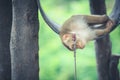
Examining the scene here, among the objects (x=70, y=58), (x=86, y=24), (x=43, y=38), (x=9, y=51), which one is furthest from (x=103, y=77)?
(x=43, y=38)

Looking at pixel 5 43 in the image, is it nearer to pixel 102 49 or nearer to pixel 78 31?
pixel 78 31

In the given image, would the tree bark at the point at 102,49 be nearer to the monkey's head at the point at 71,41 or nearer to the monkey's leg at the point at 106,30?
the monkey's leg at the point at 106,30

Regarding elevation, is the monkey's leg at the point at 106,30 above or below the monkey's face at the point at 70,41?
above

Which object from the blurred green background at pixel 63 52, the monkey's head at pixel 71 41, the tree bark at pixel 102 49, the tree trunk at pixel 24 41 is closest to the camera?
the monkey's head at pixel 71 41

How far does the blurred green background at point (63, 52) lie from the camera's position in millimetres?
5109

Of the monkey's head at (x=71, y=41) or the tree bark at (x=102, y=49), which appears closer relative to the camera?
the monkey's head at (x=71, y=41)

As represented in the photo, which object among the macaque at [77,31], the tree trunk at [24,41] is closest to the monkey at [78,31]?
the macaque at [77,31]

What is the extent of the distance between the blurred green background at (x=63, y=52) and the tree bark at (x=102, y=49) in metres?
2.34

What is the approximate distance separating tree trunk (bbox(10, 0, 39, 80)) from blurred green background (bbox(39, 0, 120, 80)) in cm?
313

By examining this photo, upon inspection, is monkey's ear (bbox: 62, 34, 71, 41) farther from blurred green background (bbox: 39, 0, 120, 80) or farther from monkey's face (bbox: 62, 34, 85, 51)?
blurred green background (bbox: 39, 0, 120, 80)

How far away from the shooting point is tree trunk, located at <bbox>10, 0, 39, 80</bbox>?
188 cm

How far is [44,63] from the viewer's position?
5.37 metres

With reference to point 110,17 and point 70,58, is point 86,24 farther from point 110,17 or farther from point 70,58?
point 70,58

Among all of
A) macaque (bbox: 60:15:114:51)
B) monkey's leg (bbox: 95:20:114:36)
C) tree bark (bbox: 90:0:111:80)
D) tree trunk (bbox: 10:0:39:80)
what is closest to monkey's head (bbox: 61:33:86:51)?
macaque (bbox: 60:15:114:51)
